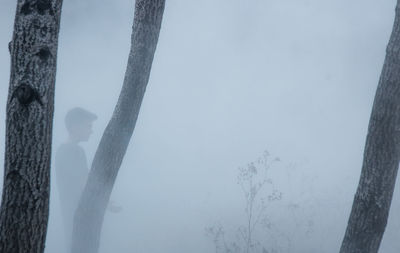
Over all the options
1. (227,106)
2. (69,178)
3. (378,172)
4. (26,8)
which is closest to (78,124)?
(69,178)

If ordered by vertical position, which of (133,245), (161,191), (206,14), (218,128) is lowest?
(133,245)

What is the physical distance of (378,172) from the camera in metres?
3.21

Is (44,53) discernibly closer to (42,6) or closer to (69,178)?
(42,6)

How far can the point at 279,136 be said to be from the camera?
16.5m

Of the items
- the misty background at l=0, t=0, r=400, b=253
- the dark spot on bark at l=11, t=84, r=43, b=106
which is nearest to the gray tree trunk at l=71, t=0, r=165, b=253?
the dark spot on bark at l=11, t=84, r=43, b=106

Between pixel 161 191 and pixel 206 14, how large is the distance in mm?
9729

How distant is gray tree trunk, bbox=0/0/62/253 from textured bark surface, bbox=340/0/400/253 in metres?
2.10

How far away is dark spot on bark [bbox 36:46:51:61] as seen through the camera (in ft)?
6.42

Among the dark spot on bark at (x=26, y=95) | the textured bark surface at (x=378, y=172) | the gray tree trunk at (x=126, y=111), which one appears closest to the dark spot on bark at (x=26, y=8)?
the dark spot on bark at (x=26, y=95)

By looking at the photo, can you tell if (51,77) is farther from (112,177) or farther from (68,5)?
(68,5)

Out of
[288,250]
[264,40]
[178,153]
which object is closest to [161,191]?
[178,153]

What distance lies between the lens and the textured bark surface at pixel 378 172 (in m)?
3.18

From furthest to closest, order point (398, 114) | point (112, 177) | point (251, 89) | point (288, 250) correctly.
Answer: point (251, 89) < point (288, 250) < point (112, 177) < point (398, 114)

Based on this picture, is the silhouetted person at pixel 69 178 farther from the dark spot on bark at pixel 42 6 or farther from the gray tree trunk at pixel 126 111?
the dark spot on bark at pixel 42 6
